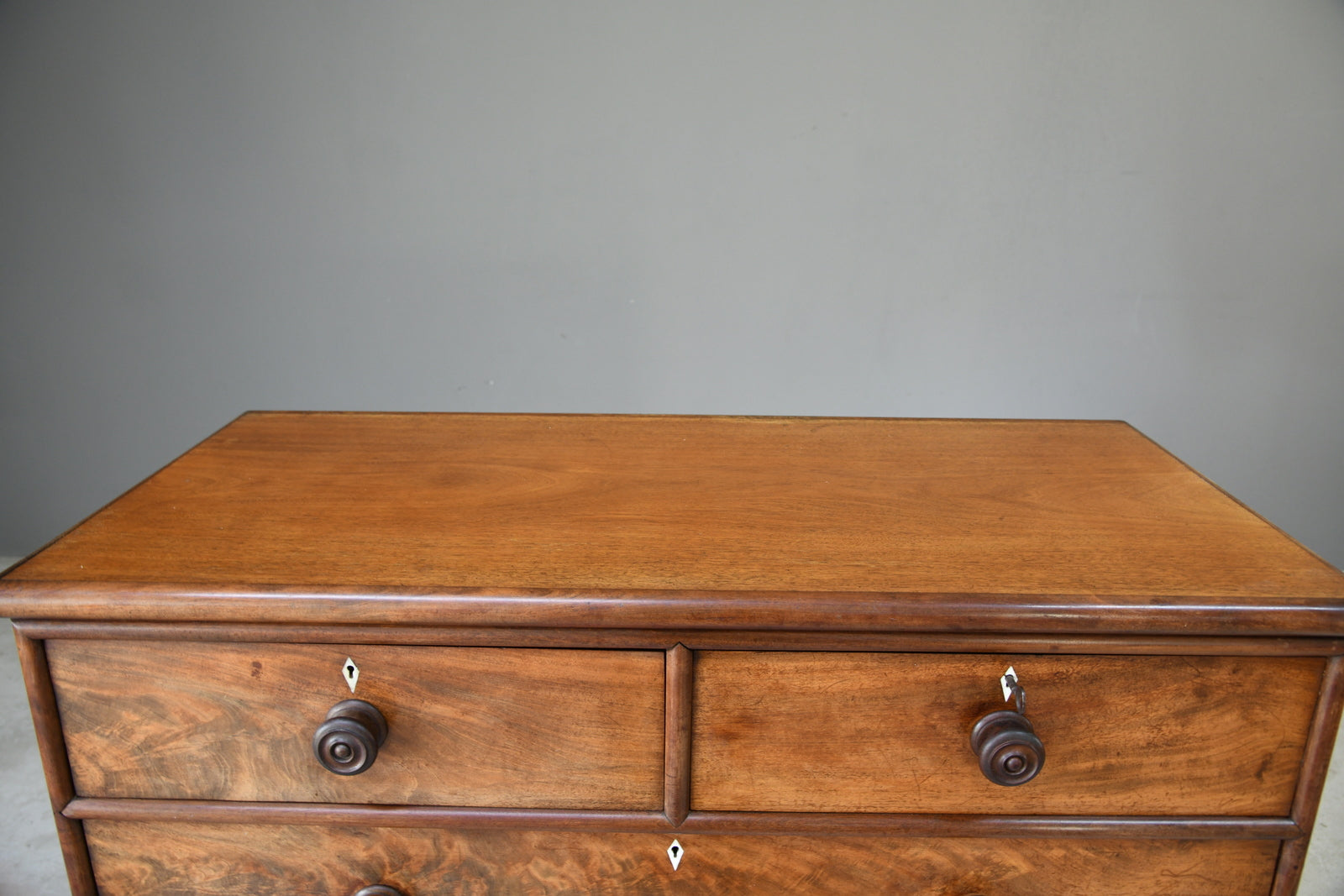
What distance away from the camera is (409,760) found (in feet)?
2.87

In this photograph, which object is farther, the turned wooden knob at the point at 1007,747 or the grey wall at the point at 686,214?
the grey wall at the point at 686,214

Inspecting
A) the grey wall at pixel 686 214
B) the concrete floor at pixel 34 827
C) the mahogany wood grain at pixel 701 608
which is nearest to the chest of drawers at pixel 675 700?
the mahogany wood grain at pixel 701 608

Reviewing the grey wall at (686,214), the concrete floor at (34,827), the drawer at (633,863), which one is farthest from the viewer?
the grey wall at (686,214)

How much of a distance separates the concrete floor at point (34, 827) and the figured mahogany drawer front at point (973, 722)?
0.88 meters

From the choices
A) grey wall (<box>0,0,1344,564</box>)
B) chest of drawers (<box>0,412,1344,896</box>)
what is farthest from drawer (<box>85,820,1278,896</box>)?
grey wall (<box>0,0,1344,564</box>)

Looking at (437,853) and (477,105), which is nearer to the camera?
(437,853)

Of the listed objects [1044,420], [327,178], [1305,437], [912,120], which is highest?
[912,120]

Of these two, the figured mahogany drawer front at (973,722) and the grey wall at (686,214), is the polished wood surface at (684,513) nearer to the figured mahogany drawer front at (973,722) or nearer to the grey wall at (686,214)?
the figured mahogany drawer front at (973,722)

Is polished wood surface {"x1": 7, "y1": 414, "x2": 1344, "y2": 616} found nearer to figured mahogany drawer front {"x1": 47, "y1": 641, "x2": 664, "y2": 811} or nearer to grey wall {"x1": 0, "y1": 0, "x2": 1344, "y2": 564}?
figured mahogany drawer front {"x1": 47, "y1": 641, "x2": 664, "y2": 811}

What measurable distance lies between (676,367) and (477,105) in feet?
2.19

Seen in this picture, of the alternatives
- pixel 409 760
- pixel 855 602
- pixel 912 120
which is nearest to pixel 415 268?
pixel 912 120

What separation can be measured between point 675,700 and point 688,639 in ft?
0.19

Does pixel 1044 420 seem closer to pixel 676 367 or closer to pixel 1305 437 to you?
pixel 676 367

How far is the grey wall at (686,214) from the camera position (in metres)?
1.92
